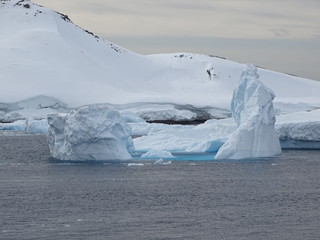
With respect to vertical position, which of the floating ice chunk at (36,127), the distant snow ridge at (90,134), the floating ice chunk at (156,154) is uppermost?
the distant snow ridge at (90,134)

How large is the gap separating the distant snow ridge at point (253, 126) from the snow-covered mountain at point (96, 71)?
46208mm

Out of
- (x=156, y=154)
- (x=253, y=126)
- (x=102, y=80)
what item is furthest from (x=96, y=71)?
(x=253, y=126)

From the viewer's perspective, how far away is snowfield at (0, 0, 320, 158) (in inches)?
3366

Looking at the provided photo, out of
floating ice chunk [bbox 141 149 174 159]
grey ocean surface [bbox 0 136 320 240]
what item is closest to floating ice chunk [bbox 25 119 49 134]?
grey ocean surface [bbox 0 136 320 240]

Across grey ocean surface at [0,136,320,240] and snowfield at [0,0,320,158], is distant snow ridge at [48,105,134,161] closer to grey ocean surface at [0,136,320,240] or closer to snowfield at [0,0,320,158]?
grey ocean surface at [0,136,320,240]

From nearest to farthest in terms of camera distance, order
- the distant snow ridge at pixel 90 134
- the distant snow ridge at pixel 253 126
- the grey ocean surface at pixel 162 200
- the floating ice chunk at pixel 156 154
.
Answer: the grey ocean surface at pixel 162 200 < the distant snow ridge at pixel 90 134 < the distant snow ridge at pixel 253 126 < the floating ice chunk at pixel 156 154

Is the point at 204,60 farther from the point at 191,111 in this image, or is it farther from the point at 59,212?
the point at 59,212

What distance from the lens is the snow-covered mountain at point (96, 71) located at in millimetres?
94812

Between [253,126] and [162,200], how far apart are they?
38.8 feet

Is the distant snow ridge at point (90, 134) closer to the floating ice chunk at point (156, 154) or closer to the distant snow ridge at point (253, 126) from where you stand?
the floating ice chunk at point (156, 154)

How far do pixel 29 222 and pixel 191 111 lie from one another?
215 feet

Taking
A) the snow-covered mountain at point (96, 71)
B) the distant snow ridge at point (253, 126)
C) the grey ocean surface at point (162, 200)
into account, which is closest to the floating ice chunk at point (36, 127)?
the snow-covered mountain at point (96, 71)

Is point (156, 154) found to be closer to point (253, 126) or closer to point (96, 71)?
point (253, 126)

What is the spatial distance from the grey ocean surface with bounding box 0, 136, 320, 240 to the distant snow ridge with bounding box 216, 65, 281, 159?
1.98 feet
